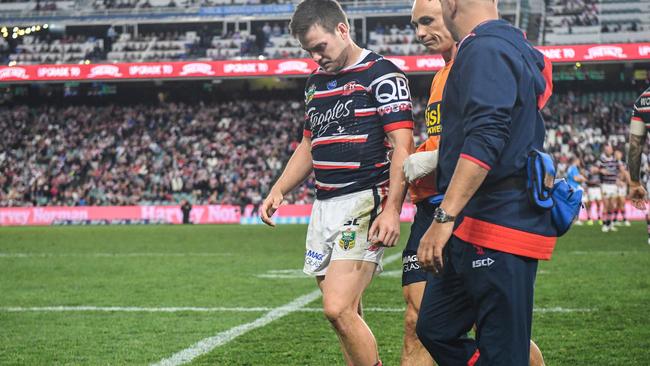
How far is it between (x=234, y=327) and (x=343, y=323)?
3578 millimetres

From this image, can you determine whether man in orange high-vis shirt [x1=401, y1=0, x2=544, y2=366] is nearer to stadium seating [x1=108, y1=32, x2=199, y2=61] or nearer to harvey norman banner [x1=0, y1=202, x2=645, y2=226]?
harvey norman banner [x1=0, y1=202, x2=645, y2=226]

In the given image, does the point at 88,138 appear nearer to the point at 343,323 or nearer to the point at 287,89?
the point at 287,89

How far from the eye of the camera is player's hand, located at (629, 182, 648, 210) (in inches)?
274

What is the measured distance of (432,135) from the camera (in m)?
4.82

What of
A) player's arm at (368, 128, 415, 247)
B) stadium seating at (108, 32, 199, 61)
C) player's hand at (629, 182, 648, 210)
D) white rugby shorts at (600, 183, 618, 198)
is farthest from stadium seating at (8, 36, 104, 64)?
player's arm at (368, 128, 415, 247)

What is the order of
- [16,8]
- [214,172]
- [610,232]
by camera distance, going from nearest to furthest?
[610,232] → [214,172] → [16,8]

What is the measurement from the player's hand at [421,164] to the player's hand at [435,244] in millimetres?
620

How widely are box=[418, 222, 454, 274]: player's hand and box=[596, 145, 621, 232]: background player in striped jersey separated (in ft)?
63.6

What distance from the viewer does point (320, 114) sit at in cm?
491

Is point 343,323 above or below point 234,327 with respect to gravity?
above

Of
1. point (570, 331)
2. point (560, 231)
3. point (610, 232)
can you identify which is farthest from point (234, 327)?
point (610, 232)

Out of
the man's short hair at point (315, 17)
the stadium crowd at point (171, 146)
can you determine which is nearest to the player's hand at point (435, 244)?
the man's short hair at point (315, 17)

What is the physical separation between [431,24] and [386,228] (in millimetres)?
1119

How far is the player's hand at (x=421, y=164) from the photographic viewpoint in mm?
3770
